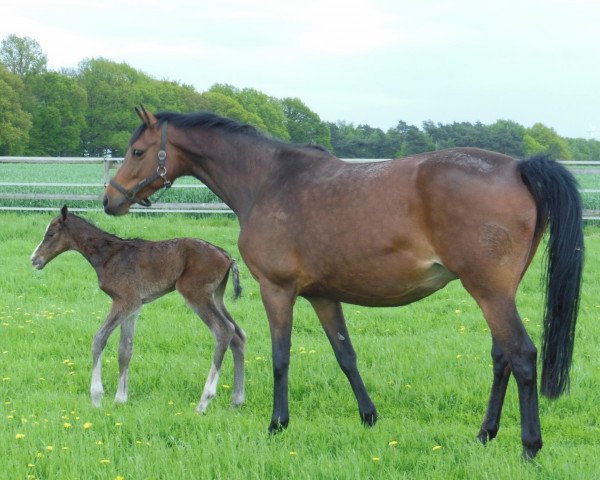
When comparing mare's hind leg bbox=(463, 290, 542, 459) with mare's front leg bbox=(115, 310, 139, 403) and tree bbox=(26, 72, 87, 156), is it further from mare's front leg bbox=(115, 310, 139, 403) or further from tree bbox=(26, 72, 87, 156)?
tree bbox=(26, 72, 87, 156)

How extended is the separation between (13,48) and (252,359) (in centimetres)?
8138

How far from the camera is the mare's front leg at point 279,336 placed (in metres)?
5.27

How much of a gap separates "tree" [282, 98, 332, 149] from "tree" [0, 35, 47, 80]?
119ft

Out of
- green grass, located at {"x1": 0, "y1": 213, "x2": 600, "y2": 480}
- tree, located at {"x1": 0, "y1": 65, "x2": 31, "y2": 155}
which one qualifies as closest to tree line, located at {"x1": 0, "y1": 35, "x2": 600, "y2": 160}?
tree, located at {"x1": 0, "y1": 65, "x2": 31, "y2": 155}

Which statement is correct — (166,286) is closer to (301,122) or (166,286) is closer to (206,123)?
(206,123)

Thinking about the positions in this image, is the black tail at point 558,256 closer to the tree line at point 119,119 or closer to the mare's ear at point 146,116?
the mare's ear at point 146,116

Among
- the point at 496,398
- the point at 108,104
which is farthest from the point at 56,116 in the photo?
the point at 496,398

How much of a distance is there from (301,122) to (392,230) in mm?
107085

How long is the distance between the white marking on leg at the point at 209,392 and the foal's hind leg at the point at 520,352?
8.14 feet

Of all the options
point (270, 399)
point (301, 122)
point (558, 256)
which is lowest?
point (270, 399)

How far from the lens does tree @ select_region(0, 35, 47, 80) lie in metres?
79.5

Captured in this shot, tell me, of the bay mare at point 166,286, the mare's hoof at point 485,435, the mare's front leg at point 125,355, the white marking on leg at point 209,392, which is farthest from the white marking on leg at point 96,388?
the mare's hoof at point 485,435

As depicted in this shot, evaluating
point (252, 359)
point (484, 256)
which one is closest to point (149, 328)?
point (252, 359)

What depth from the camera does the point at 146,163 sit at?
233 inches
